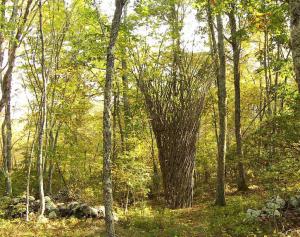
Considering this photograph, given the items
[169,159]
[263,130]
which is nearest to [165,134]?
[169,159]

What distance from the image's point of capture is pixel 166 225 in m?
7.09

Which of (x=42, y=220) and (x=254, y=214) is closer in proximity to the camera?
(x=254, y=214)

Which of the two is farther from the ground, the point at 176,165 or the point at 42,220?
the point at 176,165

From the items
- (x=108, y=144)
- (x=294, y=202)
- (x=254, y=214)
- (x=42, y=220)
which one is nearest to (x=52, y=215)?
(x=42, y=220)

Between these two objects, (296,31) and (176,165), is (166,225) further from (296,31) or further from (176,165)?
(296,31)

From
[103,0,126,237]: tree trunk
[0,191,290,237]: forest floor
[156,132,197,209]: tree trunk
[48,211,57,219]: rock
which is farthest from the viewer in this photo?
[156,132,197,209]: tree trunk

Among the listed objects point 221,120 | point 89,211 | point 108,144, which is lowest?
point 89,211

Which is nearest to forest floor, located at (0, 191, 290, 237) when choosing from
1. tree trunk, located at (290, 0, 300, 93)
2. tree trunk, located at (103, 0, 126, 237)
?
tree trunk, located at (103, 0, 126, 237)

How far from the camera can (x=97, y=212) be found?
8883mm

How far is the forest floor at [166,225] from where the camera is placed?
20.7 feet

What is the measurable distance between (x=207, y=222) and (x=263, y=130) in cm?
233

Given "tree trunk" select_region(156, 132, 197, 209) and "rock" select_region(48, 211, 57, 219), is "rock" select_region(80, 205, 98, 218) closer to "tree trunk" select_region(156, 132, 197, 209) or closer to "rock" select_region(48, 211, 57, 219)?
"rock" select_region(48, 211, 57, 219)

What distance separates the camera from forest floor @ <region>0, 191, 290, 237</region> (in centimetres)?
632

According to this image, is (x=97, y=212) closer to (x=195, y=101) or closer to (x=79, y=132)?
(x=195, y=101)
